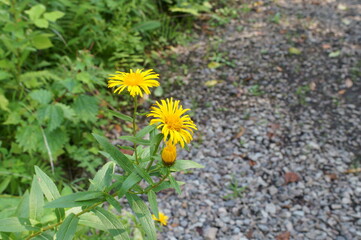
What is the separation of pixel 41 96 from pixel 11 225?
1553 mm

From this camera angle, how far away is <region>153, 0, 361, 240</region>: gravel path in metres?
2.77

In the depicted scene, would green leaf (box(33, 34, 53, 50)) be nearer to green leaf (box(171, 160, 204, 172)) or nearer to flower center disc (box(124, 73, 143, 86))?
flower center disc (box(124, 73, 143, 86))

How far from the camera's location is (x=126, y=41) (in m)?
3.99

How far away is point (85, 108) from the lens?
3004 mm

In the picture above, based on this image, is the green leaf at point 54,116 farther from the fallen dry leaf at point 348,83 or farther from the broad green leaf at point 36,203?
the fallen dry leaf at point 348,83

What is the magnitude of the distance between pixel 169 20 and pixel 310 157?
260 centimetres

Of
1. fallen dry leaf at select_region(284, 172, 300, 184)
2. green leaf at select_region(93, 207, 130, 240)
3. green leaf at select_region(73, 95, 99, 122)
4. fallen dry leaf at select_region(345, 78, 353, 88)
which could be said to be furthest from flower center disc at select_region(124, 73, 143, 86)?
fallen dry leaf at select_region(345, 78, 353, 88)

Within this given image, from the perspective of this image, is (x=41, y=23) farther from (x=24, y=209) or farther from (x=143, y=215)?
(x=143, y=215)

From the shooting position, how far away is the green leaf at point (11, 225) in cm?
137

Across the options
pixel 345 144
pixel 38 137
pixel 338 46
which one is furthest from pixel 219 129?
pixel 338 46

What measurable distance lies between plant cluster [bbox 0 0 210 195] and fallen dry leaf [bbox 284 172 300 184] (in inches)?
59.3

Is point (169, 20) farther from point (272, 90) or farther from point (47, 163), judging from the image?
point (47, 163)

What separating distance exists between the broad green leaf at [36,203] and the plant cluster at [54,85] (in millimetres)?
951

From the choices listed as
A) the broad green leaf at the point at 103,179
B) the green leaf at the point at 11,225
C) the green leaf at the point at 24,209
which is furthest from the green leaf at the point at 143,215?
the green leaf at the point at 24,209
